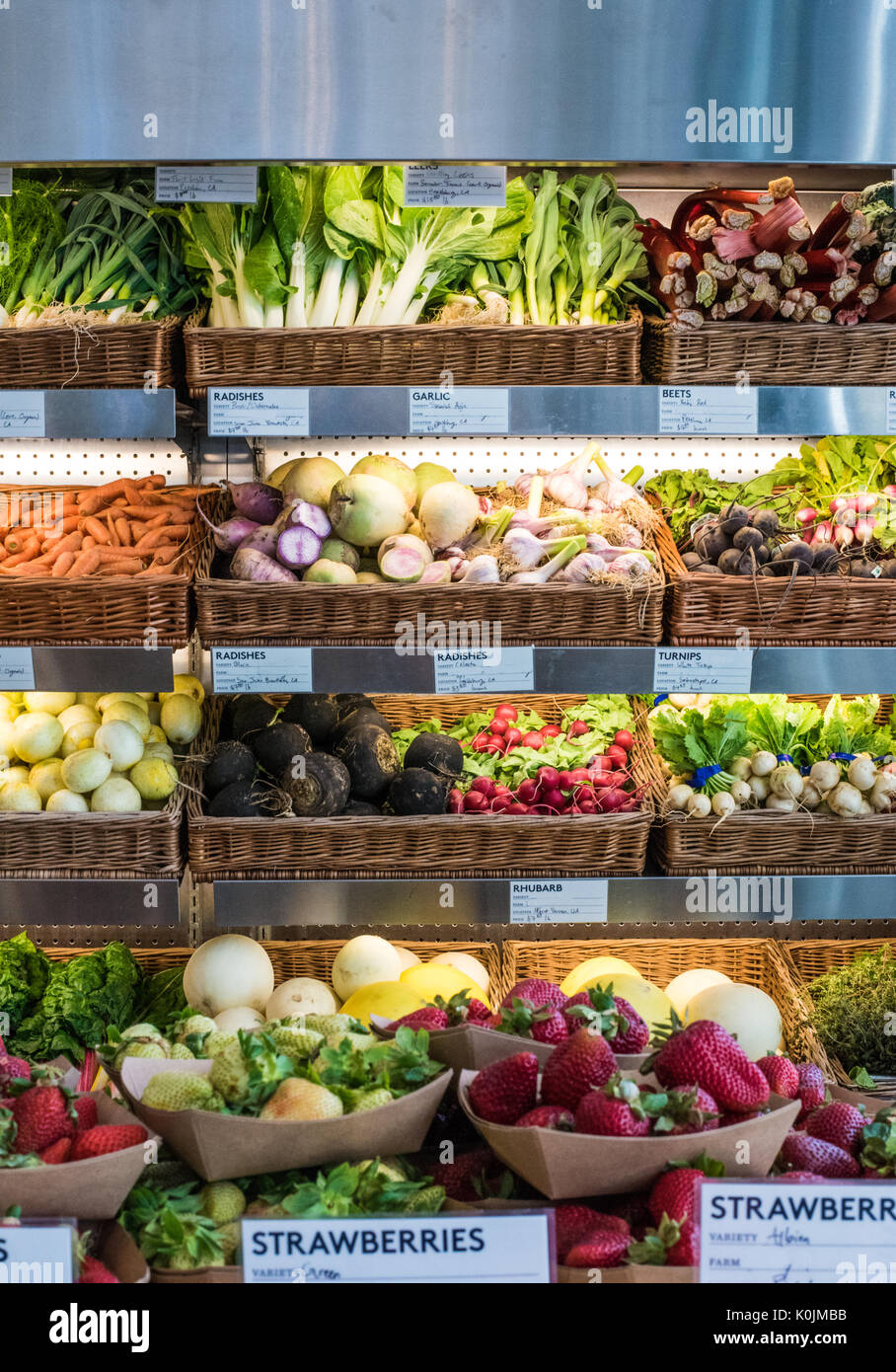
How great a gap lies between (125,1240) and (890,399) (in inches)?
82.2

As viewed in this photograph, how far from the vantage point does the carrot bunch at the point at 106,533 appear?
8.11 ft

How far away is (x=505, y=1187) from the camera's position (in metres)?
1.47

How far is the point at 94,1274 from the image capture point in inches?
52.4

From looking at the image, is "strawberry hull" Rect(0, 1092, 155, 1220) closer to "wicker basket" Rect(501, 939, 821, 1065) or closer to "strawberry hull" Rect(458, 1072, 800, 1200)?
"strawberry hull" Rect(458, 1072, 800, 1200)

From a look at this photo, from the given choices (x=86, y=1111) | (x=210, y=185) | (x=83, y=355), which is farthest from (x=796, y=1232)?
(x=83, y=355)

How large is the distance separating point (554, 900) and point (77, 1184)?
52.5 inches

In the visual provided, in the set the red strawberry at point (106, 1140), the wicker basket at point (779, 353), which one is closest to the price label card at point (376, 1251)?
the red strawberry at point (106, 1140)

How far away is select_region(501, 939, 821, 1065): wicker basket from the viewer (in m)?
2.90

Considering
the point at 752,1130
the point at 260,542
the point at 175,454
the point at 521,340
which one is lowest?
the point at 752,1130

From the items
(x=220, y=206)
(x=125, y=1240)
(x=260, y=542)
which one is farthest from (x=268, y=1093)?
(x=220, y=206)

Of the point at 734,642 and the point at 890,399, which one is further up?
the point at 890,399

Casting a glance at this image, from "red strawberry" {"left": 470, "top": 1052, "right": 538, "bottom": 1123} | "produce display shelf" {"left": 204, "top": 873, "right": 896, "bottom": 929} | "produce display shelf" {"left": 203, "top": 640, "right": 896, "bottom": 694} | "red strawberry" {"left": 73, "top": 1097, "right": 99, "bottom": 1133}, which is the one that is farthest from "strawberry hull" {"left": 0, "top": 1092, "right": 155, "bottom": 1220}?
"produce display shelf" {"left": 203, "top": 640, "right": 896, "bottom": 694}

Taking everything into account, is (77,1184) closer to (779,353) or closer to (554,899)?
(554,899)

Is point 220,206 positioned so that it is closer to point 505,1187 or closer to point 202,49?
point 202,49
